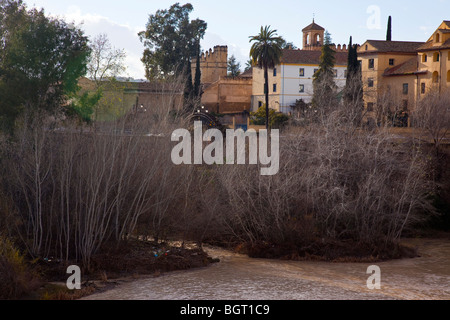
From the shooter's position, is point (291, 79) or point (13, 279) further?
point (291, 79)

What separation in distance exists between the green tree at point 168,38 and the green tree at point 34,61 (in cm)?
2657

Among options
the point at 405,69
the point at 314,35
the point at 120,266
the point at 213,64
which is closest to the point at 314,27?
the point at 314,35

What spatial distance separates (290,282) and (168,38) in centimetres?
4039

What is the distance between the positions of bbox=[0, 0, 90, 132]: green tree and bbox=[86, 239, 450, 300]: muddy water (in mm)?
9617

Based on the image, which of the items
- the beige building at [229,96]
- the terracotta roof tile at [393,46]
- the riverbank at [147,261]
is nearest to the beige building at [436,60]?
the terracotta roof tile at [393,46]

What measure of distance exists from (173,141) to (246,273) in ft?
16.7

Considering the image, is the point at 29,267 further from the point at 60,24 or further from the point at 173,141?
the point at 60,24

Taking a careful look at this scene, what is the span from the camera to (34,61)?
23.5 meters

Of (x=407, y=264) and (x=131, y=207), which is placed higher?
(x=131, y=207)

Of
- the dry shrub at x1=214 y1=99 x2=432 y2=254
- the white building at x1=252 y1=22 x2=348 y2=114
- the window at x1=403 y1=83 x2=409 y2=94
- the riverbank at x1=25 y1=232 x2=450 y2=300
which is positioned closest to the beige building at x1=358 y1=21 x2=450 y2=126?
the window at x1=403 y1=83 x2=409 y2=94

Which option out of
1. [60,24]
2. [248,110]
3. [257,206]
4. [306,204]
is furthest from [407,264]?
[248,110]

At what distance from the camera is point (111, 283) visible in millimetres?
15820

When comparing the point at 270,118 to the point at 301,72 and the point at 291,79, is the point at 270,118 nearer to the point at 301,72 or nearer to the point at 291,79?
the point at 291,79

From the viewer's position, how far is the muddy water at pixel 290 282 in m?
14.8
